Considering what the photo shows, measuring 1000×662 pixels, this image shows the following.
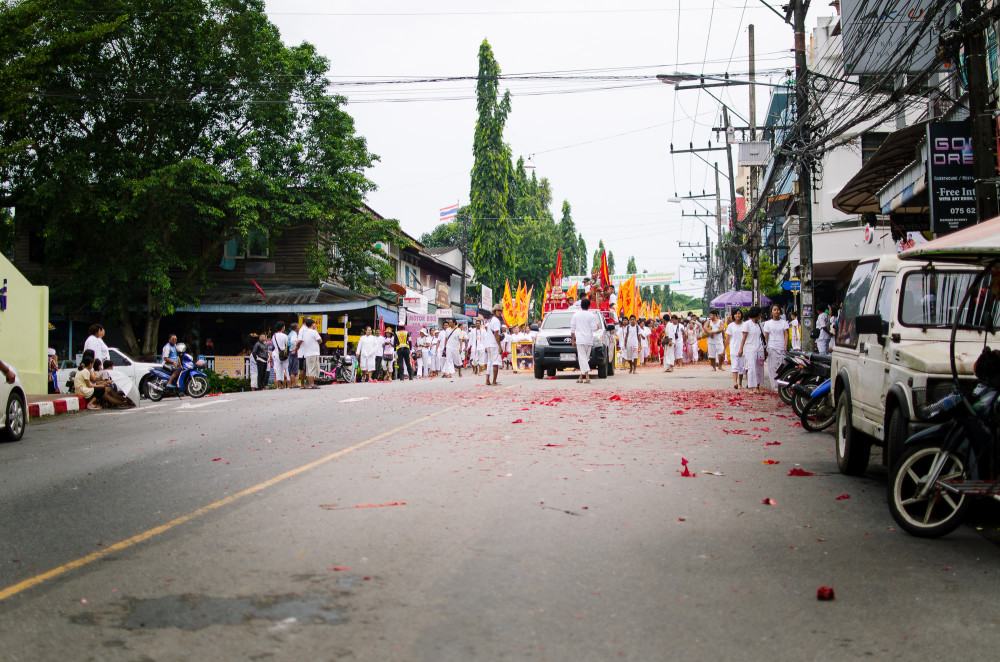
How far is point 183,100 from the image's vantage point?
29.9m

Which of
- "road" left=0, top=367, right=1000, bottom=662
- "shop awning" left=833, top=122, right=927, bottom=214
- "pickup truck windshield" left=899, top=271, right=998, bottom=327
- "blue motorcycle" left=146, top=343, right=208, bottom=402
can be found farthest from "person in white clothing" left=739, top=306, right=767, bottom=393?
"blue motorcycle" left=146, top=343, right=208, bottom=402

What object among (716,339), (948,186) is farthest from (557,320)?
(948,186)

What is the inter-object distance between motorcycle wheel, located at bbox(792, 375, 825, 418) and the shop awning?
5.06m

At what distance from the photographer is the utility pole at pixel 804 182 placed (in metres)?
19.7

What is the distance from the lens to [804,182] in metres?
21.3

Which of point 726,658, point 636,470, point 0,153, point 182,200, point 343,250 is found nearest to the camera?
point 726,658

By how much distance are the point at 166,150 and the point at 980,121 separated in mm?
25539

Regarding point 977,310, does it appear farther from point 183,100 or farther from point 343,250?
point 343,250

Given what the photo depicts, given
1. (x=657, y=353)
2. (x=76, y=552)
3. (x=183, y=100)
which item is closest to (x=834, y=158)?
(x=657, y=353)

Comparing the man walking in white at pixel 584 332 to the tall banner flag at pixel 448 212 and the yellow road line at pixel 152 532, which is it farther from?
the tall banner flag at pixel 448 212

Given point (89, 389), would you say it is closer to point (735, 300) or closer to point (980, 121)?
point (980, 121)

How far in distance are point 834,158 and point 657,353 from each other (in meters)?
13.7

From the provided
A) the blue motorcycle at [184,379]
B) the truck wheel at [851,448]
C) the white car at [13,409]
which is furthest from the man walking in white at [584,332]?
the truck wheel at [851,448]

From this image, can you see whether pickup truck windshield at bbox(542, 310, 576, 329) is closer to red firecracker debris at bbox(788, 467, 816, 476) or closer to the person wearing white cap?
the person wearing white cap
